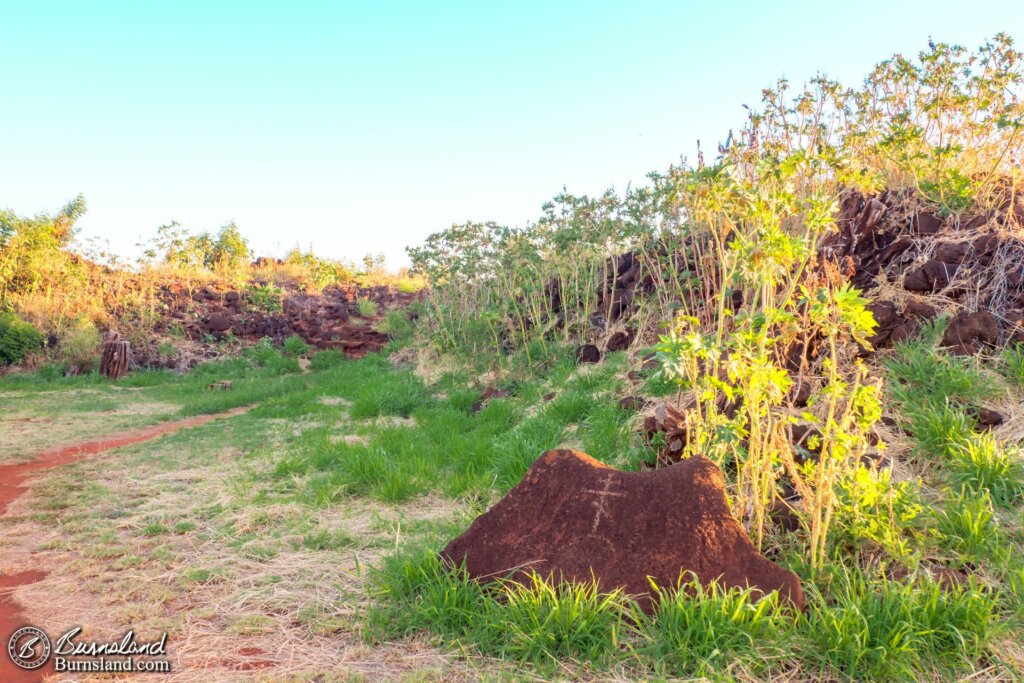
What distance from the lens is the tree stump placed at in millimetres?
11516

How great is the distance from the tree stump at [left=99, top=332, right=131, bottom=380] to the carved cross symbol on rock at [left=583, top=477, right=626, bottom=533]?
444 inches

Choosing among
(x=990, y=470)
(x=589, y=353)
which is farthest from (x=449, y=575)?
(x=589, y=353)

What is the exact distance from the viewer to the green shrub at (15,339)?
11516 mm

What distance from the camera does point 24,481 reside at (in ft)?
17.1

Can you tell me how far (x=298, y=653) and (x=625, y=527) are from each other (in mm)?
1402

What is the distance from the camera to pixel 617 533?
2746mm

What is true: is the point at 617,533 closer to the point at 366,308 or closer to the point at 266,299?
the point at 366,308

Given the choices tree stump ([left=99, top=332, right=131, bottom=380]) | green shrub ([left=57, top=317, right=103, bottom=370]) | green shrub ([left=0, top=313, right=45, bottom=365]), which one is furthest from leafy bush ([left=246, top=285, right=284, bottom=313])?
green shrub ([left=0, top=313, right=45, bottom=365])

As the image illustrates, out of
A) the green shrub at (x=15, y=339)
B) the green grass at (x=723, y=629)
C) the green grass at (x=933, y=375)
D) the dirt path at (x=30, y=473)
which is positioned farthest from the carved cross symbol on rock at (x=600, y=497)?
the green shrub at (x=15, y=339)

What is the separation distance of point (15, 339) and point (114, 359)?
1.82 metres

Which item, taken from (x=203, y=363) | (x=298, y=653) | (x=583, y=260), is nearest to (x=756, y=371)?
(x=298, y=653)

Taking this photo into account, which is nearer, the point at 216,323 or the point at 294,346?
the point at 294,346

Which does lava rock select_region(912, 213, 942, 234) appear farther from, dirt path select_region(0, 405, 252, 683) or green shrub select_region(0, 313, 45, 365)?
green shrub select_region(0, 313, 45, 365)

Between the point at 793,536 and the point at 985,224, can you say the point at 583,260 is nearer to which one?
→ the point at 985,224
